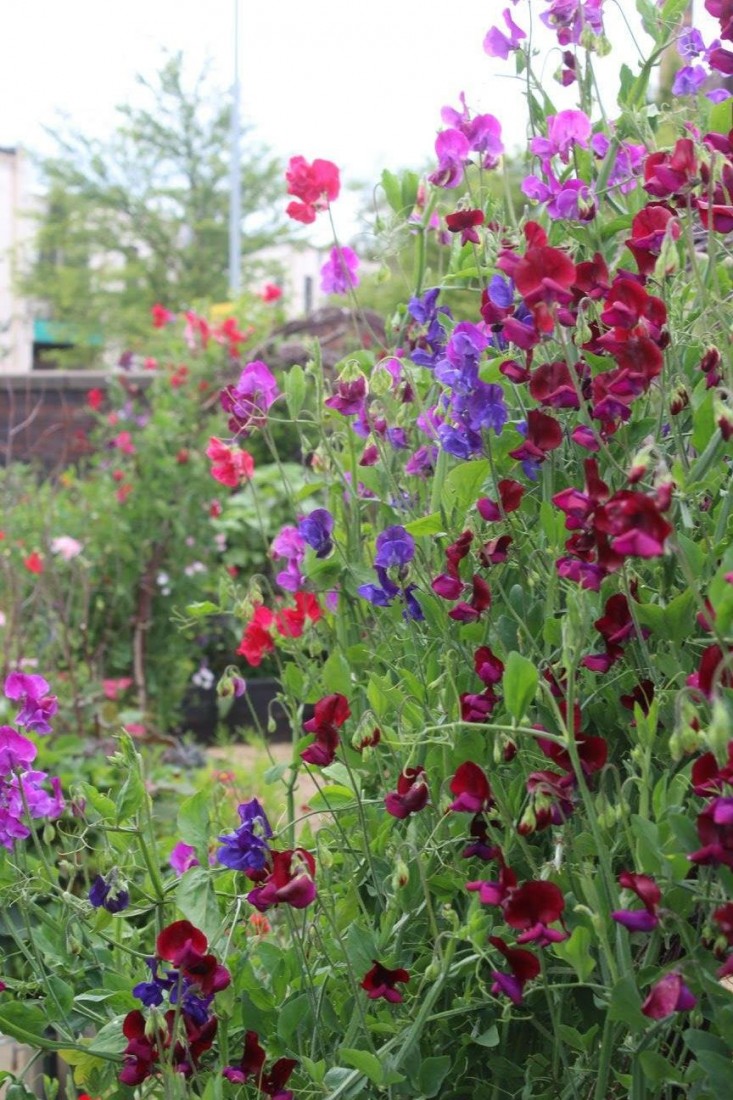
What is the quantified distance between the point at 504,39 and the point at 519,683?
82 centimetres

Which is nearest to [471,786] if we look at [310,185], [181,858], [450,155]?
[181,858]

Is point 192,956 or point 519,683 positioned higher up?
point 519,683

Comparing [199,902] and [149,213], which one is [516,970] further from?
[149,213]

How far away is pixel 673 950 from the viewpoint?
1058 mm

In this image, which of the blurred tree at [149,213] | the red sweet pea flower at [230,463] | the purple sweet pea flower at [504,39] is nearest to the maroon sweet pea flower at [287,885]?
the red sweet pea flower at [230,463]

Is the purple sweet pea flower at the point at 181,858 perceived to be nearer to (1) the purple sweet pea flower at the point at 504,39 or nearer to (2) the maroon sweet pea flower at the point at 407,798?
(2) the maroon sweet pea flower at the point at 407,798

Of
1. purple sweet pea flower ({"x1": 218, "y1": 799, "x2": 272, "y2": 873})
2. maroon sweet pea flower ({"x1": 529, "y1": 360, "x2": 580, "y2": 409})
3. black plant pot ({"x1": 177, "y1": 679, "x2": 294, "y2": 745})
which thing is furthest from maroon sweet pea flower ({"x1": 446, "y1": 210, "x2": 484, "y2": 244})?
black plant pot ({"x1": 177, "y1": 679, "x2": 294, "y2": 745})

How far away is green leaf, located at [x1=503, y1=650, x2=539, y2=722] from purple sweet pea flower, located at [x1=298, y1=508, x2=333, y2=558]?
1.61 feet

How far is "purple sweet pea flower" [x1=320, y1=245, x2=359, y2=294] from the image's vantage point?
1632 mm

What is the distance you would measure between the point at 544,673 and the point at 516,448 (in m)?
0.20

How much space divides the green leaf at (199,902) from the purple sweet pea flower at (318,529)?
384 millimetres

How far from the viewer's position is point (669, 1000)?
2.67ft

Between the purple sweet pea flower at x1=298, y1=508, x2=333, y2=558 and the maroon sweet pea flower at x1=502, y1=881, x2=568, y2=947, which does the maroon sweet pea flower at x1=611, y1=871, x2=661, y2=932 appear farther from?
the purple sweet pea flower at x1=298, y1=508, x2=333, y2=558

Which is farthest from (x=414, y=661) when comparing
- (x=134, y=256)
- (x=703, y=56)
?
(x=134, y=256)
